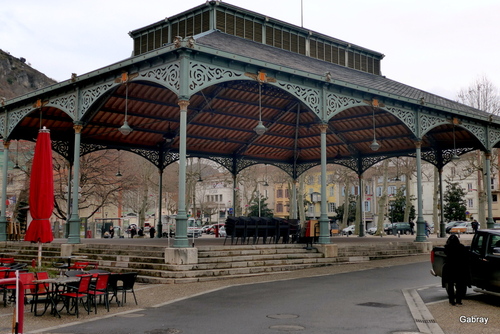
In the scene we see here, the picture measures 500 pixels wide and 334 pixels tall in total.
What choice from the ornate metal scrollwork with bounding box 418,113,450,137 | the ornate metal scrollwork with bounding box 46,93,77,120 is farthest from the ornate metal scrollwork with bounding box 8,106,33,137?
the ornate metal scrollwork with bounding box 418,113,450,137

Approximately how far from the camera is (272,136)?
1129 inches

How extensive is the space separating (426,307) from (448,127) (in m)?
18.1

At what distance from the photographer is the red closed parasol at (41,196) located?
504 inches

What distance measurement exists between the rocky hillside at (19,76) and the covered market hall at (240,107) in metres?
71.0

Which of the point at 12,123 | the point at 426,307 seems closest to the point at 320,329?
the point at 426,307

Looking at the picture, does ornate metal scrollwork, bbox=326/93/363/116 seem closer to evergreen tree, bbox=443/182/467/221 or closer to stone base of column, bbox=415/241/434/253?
stone base of column, bbox=415/241/434/253

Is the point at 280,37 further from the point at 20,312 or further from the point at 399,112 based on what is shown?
the point at 20,312

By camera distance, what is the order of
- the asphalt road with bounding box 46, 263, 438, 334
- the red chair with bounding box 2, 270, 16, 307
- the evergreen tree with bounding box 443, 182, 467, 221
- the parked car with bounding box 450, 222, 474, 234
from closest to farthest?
the asphalt road with bounding box 46, 263, 438, 334 → the red chair with bounding box 2, 270, 16, 307 → the parked car with bounding box 450, 222, 474, 234 → the evergreen tree with bounding box 443, 182, 467, 221

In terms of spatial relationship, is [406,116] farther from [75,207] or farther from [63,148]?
[63,148]

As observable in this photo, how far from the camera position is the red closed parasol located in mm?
12805

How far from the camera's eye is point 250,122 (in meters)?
26.0

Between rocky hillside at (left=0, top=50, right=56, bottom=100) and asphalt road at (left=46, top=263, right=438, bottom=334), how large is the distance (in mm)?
87410

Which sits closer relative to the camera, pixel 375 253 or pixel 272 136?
pixel 375 253

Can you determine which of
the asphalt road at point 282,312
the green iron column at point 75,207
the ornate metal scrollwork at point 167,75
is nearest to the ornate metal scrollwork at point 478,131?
the asphalt road at point 282,312
